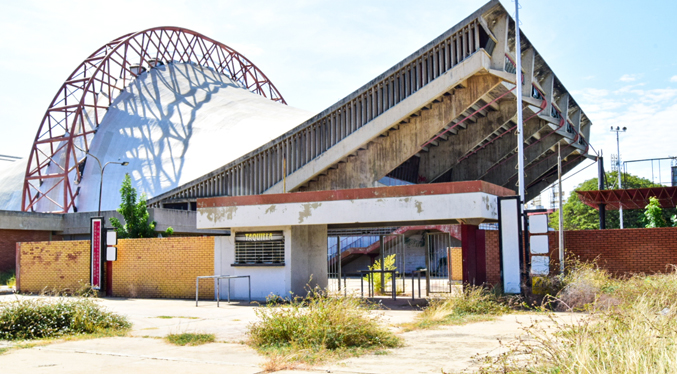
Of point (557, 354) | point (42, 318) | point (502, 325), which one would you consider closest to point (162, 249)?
point (42, 318)

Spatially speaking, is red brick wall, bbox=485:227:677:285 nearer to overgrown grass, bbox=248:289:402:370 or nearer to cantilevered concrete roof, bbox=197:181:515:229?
cantilevered concrete roof, bbox=197:181:515:229

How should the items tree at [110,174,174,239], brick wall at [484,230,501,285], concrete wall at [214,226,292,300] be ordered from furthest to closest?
1. tree at [110,174,174,239]
2. brick wall at [484,230,501,285]
3. concrete wall at [214,226,292,300]

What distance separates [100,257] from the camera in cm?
2442

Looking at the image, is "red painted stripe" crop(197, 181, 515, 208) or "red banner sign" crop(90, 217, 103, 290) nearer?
"red painted stripe" crop(197, 181, 515, 208)

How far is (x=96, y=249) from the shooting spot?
24.7m

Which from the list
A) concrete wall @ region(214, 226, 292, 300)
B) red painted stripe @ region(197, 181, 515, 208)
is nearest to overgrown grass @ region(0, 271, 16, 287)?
concrete wall @ region(214, 226, 292, 300)

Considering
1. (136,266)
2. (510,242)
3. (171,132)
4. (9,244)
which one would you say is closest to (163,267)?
(136,266)

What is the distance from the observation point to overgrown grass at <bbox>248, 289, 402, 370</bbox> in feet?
32.6

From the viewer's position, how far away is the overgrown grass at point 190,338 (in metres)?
11.3

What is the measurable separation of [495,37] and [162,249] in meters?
19.4

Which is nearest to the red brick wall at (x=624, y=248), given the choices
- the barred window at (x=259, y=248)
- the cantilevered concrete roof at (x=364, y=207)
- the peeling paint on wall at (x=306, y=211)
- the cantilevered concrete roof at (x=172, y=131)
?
the cantilevered concrete roof at (x=364, y=207)

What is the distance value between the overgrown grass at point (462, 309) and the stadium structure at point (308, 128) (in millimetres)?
16660

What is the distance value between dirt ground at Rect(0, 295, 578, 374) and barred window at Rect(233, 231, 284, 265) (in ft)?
20.4

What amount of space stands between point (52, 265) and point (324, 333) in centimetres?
2021
